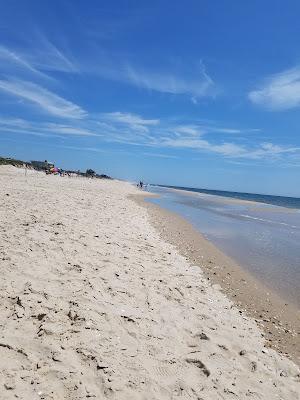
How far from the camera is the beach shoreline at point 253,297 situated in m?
6.44

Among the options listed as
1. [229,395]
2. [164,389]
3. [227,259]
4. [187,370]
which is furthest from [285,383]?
[227,259]

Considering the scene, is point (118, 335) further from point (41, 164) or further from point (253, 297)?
point (41, 164)

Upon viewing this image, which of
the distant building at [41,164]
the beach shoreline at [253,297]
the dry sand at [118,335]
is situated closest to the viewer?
the dry sand at [118,335]

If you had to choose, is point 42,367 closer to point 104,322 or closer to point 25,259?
point 104,322

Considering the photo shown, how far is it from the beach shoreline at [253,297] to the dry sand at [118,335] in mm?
365

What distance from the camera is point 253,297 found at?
860 centimetres

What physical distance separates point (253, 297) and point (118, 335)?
15.2 feet

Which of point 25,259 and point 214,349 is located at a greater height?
point 25,259

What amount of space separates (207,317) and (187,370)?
194 cm

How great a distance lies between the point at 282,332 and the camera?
22.2 ft

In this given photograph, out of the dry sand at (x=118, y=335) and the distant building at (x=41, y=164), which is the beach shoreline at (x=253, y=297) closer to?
the dry sand at (x=118, y=335)

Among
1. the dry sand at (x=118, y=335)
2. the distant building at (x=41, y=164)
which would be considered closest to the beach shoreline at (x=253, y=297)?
the dry sand at (x=118, y=335)

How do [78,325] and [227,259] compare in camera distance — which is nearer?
[78,325]

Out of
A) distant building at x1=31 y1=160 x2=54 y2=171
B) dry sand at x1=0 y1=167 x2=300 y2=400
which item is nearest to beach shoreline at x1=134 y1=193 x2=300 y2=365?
dry sand at x1=0 y1=167 x2=300 y2=400
